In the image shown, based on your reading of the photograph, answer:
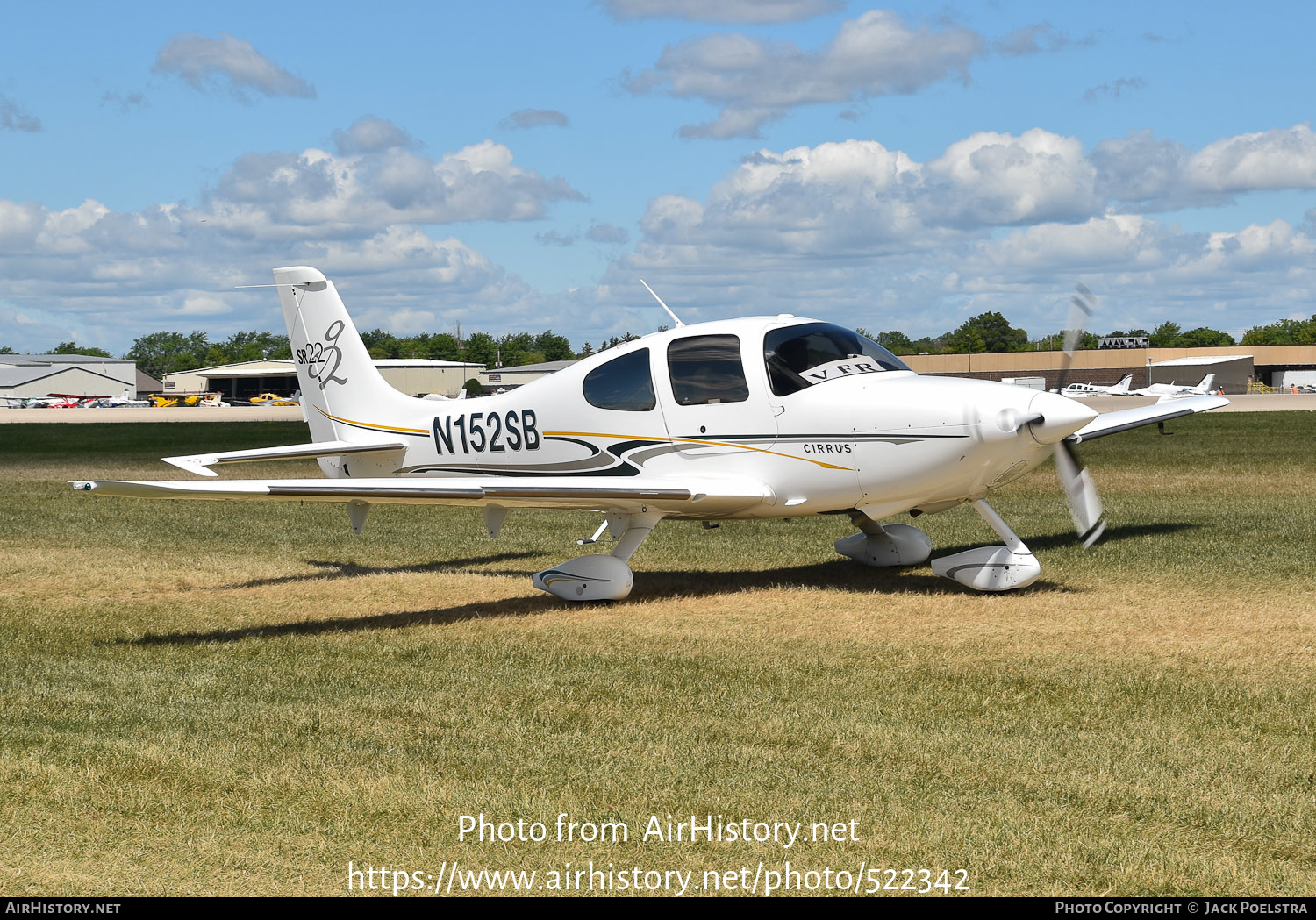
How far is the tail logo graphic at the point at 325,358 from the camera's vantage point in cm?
1452

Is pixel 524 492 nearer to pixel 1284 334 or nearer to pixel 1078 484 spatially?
pixel 1078 484

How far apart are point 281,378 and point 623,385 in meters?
135

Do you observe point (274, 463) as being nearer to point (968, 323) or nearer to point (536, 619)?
point (536, 619)

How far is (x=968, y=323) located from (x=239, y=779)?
137125mm

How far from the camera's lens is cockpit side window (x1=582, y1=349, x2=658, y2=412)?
38.4 feet

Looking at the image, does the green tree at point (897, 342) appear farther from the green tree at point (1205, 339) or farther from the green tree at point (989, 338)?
the green tree at point (1205, 339)

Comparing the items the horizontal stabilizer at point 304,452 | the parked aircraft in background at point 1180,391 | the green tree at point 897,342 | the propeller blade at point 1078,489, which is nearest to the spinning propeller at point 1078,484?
the propeller blade at point 1078,489

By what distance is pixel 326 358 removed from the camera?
14586mm

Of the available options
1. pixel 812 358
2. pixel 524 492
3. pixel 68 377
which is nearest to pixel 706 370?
pixel 812 358

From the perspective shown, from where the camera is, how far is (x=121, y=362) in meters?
148

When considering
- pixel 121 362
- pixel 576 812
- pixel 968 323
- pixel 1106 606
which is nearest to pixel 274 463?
pixel 1106 606

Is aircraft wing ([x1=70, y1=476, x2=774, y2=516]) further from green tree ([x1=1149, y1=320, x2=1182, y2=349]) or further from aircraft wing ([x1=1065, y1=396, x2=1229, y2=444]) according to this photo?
green tree ([x1=1149, y1=320, x2=1182, y2=349])

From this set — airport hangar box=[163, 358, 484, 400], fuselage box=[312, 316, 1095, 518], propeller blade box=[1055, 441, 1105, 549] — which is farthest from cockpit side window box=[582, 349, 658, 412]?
airport hangar box=[163, 358, 484, 400]

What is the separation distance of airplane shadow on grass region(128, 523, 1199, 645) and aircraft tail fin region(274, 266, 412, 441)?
1713mm
